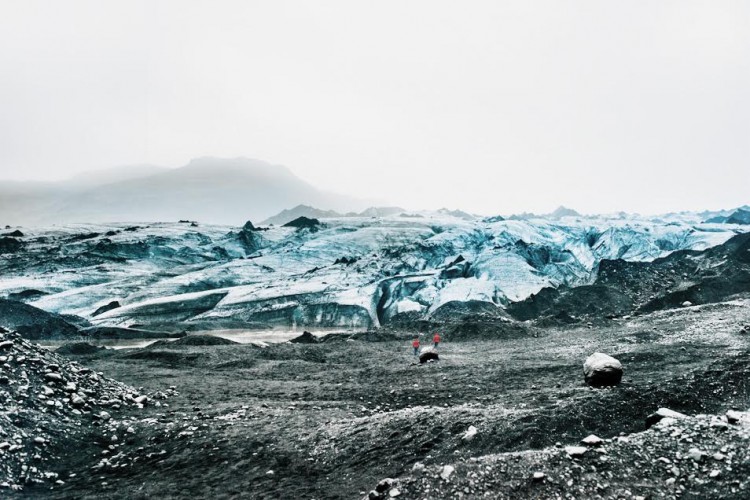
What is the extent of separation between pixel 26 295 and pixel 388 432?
4325 centimetres

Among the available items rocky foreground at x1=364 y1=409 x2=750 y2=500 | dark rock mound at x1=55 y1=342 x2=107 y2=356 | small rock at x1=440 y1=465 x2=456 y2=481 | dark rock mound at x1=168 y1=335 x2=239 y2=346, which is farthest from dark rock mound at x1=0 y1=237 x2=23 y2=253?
rocky foreground at x1=364 y1=409 x2=750 y2=500

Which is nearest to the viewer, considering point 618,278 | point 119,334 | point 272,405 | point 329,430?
point 329,430

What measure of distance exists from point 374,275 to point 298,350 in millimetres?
21066

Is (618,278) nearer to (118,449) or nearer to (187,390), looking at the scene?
(187,390)

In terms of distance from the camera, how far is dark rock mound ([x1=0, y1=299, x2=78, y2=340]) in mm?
27719

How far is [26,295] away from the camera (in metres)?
39.7

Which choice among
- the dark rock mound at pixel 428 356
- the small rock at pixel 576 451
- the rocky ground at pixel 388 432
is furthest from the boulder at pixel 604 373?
the dark rock mound at pixel 428 356

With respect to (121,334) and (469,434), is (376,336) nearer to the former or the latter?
(121,334)

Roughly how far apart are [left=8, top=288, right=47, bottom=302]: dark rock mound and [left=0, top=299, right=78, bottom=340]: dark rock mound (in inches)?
479

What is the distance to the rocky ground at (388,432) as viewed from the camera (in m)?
5.40

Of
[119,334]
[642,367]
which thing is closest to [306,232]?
[119,334]

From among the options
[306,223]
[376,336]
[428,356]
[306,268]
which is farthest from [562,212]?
[428,356]

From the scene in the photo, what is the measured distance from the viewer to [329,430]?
8359 millimetres

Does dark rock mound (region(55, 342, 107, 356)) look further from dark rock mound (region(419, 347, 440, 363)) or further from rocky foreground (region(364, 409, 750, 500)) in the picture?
rocky foreground (region(364, 409, 750, 500))
